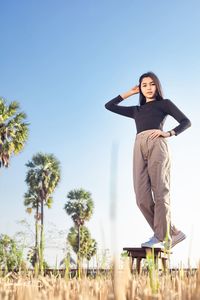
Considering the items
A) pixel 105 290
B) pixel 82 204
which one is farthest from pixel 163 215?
pixel 82 204

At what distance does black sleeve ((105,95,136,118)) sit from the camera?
212 inches

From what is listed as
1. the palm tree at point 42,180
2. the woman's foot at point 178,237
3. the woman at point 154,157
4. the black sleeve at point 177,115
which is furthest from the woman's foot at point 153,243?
the palm tree at point 42,180

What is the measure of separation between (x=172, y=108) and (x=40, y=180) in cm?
3369

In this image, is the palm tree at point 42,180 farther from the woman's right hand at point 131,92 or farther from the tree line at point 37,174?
the woman's right hand at point 131,92

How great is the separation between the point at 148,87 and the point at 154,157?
2.58ft

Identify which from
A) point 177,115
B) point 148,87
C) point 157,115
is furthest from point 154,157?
point 148,87

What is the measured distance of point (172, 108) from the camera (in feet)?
16.8

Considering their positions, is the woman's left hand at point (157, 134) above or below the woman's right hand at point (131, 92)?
below

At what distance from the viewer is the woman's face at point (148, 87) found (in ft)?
16.6

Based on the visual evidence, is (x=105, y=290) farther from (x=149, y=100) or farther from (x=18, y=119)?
(x=18, y=119)

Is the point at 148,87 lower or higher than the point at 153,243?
higher

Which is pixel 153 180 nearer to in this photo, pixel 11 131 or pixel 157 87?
pixel 157 87

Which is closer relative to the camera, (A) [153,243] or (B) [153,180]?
(A) [153,243]

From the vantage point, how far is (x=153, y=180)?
489 cm
